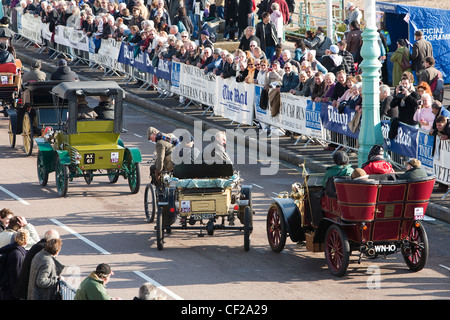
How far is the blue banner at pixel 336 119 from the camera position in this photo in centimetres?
2094

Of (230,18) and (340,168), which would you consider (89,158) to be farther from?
(230,18)

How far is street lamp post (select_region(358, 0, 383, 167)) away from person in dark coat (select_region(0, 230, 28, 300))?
8075 mm

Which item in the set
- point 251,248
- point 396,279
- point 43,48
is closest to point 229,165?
point 251,248

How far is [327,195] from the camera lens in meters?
14.8

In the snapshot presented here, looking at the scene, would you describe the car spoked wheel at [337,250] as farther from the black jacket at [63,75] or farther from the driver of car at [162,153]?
the black jacket at [63,75]

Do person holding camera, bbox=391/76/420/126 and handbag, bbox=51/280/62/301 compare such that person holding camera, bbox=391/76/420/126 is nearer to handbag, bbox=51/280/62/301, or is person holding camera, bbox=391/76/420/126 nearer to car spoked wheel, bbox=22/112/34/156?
car spoked wheel, bbox=22/112/34/156

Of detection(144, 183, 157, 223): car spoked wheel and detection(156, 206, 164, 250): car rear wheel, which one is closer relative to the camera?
detection(156, 206, 164, 250): car rear wheel

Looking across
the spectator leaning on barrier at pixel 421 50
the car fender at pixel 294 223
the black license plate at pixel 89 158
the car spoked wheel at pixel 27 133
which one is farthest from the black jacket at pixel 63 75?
the car fender at pixel 294 223

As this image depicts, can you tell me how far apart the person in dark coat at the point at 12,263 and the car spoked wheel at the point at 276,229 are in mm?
4820

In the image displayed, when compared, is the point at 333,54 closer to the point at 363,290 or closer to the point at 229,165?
the point at 229,165

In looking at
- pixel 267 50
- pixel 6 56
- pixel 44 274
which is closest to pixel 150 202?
pixel 44 274

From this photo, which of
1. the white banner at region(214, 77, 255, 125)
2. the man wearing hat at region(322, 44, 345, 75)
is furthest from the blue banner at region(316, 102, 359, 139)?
the man wearing hat at region(322, 44, 345, 75)

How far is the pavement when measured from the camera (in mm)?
18266

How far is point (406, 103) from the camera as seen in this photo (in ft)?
63.5
